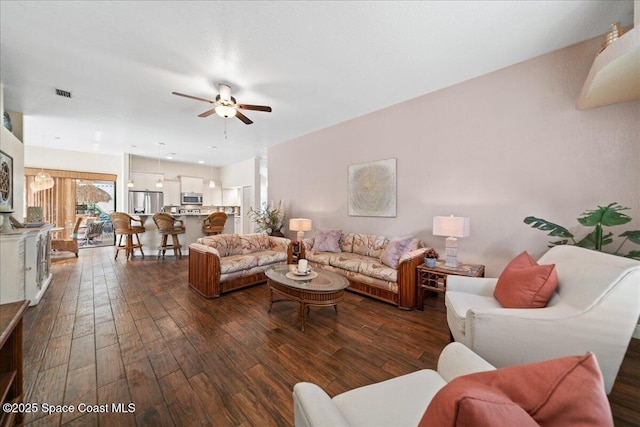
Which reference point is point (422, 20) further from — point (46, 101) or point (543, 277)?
point (46, 101)

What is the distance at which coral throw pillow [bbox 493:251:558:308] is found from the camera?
157cm

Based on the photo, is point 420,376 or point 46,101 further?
point 46,101

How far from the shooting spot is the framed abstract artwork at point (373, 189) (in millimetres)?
3736

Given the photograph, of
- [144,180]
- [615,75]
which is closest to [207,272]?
[615,75]

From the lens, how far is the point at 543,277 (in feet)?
5.24

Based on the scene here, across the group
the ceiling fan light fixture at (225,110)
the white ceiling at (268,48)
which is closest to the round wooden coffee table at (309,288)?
the ceiling fan light fixture at (225,110)

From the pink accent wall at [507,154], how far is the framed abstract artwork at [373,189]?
0.44 ft

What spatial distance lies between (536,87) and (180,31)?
12.2 ft

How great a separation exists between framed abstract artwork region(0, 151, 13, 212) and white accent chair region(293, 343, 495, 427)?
4.45 meters

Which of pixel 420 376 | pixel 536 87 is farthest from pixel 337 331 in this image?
pixel 536 87

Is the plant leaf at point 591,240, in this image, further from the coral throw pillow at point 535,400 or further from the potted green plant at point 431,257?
the coral throw pillow at point 535,400

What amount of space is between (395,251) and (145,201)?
8.12 metres

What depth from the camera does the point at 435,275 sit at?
278 centimetres

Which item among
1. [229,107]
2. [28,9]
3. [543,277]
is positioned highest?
[28,9]
